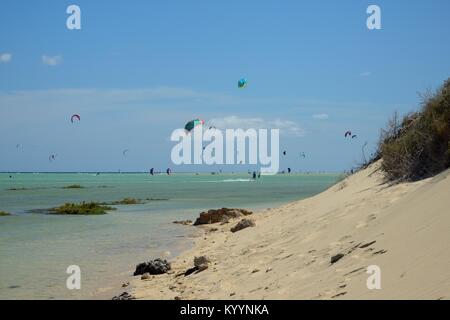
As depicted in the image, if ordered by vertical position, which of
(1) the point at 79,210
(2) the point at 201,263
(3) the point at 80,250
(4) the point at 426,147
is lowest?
(1) the point at 79,210

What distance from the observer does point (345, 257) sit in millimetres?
7047

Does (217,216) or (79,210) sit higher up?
(217,216)

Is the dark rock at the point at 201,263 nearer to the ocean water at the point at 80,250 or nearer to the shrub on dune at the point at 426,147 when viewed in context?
the ocean water at the point at 80,250

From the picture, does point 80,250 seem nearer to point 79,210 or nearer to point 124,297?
point 124,297

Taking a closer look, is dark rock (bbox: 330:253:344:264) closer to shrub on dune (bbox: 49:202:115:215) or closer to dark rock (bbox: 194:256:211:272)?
dark rock (bbox: 194:256:211:272)

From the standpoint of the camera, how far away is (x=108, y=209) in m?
34.7

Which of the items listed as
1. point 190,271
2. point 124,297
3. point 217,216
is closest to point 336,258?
point 124,297

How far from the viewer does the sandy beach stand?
551cm

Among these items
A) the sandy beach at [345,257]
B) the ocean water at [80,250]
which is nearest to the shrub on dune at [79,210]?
the ocean water at [80,250]

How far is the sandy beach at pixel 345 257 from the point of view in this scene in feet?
18.1

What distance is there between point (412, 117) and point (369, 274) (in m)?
10.2
